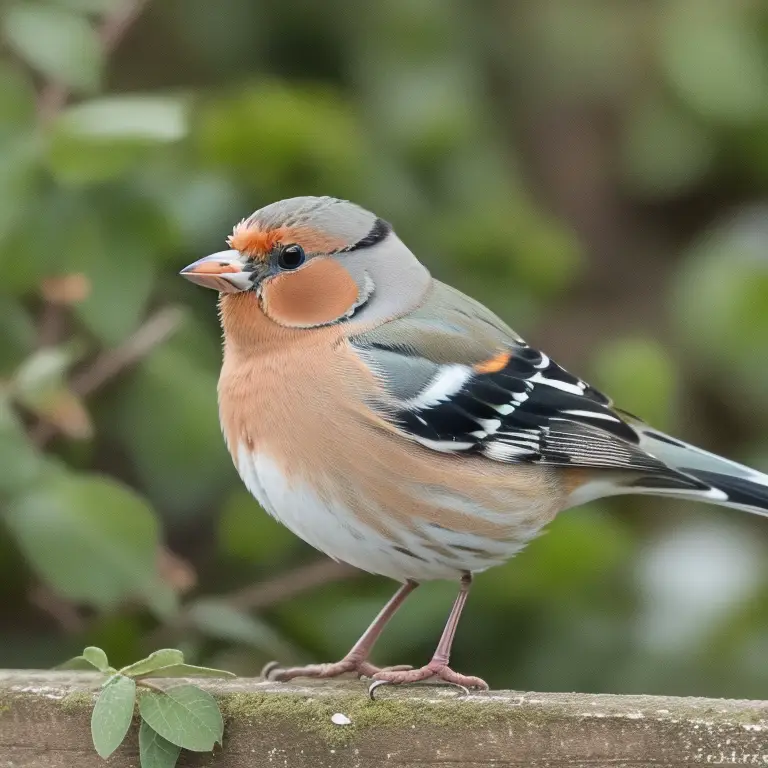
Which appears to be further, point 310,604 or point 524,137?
point 524,137

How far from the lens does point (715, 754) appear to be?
5.66 ft

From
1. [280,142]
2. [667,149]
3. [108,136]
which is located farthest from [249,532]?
[667,149]

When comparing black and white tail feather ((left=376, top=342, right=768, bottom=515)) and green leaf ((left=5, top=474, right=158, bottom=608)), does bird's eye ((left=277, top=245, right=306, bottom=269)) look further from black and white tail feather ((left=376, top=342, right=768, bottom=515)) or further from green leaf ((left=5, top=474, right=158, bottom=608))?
green leaf ((left=5, top=474, right=158, bottom=608))

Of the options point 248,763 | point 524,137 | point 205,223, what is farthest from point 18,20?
point 524,137

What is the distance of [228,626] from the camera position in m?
2.88

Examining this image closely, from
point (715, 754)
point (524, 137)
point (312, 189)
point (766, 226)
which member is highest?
point (524, 137)

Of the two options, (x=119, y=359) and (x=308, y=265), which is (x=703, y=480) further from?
(x=119, y=359)

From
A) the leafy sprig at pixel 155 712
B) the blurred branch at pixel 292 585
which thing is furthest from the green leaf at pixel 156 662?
the blurred branch at pixel 292 585

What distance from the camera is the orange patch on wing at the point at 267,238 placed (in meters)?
2.46

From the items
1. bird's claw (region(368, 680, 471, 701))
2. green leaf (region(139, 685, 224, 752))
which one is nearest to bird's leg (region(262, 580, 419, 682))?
bird's claw (region(368, 680, 471, 701))

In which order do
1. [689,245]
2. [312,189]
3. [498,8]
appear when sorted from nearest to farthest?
[312,189], [498,8], [689,245]

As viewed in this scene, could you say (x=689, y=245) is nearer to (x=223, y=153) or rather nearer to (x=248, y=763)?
(x=223, y=153)

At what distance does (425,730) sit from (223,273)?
97cm

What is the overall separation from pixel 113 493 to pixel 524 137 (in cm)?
380
